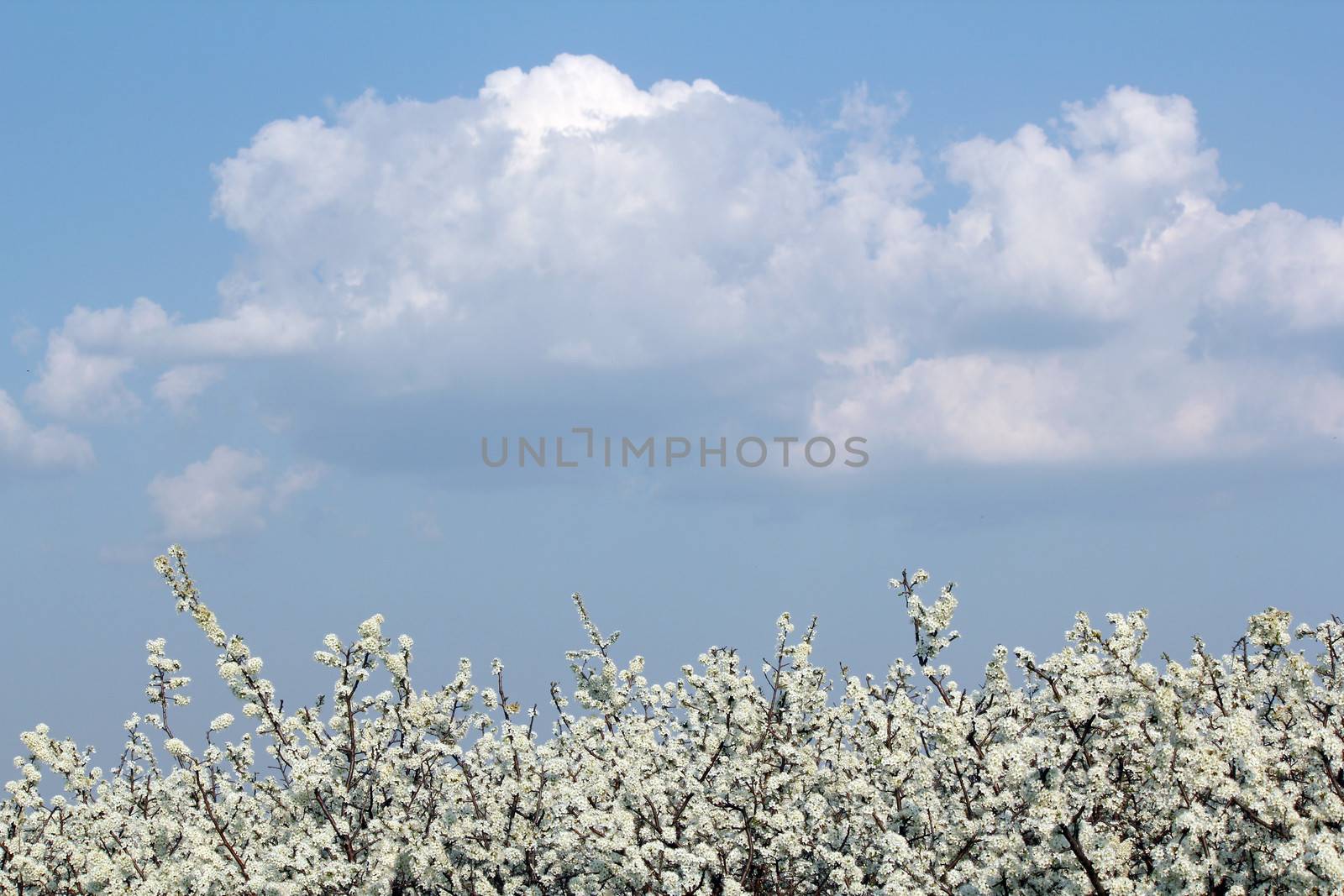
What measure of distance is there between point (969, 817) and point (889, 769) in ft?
3.42

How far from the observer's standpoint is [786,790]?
13.0 m

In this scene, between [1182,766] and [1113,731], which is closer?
[1182,766]

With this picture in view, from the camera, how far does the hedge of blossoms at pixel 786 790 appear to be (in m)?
9.91

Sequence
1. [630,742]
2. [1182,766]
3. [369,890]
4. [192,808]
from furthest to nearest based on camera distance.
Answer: [192,808], [630,742], [369,890], [1182,766]

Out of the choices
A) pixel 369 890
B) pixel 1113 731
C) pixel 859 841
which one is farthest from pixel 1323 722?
pixel 369 890

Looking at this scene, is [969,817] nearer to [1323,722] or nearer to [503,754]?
[1323,722]

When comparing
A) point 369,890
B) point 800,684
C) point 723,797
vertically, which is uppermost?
point 800,684

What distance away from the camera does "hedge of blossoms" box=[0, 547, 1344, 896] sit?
390 inches

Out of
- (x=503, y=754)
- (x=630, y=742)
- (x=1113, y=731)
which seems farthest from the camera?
(x=630, y=742)

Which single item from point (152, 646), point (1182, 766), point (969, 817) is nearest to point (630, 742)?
point (969, 817)

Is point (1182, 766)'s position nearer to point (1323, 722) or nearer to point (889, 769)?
point (1323, 722)

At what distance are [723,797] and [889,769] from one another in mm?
1826

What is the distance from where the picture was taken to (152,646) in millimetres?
12664

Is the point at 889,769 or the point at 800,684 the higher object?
the point at 800,684
